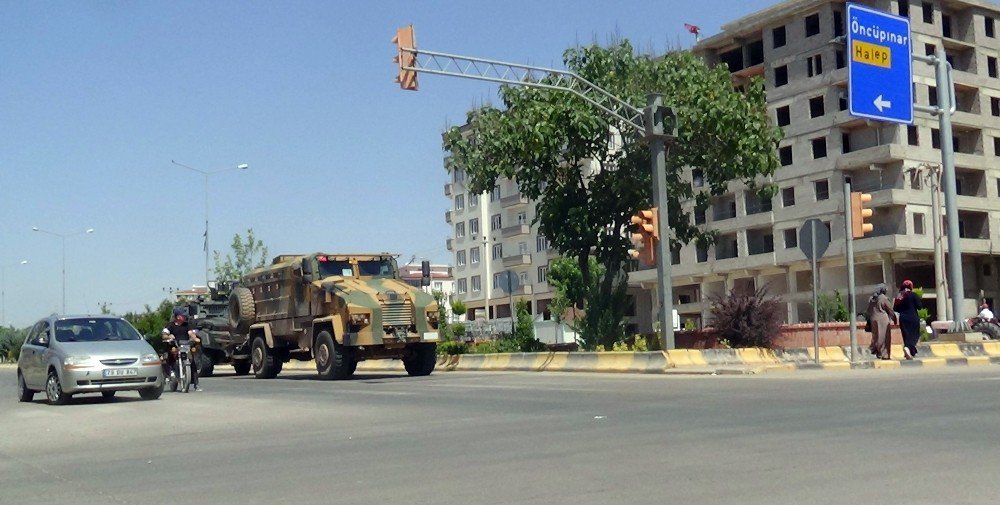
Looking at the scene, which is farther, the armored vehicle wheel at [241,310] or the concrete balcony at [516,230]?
the concrete balcony at [516,230]

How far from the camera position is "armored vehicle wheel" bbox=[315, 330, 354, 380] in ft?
81.5

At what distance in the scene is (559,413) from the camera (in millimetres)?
12883

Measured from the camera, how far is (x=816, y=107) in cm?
6456

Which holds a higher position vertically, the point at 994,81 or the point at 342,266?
the point at 994,81

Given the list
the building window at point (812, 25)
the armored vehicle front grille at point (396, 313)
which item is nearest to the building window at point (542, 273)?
the building window at point (812, 25)

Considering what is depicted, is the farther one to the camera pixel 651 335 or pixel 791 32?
pixel 791 32

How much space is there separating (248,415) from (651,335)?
1466 centimetres

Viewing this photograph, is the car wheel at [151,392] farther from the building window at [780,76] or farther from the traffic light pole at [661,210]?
the building window at [780,76]

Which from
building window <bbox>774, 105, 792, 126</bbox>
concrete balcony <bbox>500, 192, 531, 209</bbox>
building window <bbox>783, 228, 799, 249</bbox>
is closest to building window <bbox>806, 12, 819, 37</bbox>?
building window <bbox>774, 105, 792, 126</bbox>

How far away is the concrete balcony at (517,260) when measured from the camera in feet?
301

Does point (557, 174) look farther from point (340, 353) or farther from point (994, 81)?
point (994, 81)

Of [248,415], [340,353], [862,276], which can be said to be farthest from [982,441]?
[862,276]

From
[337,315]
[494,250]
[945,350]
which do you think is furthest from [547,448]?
[494,250]

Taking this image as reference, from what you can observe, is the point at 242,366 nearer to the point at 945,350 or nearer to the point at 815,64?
the point at 945,350
